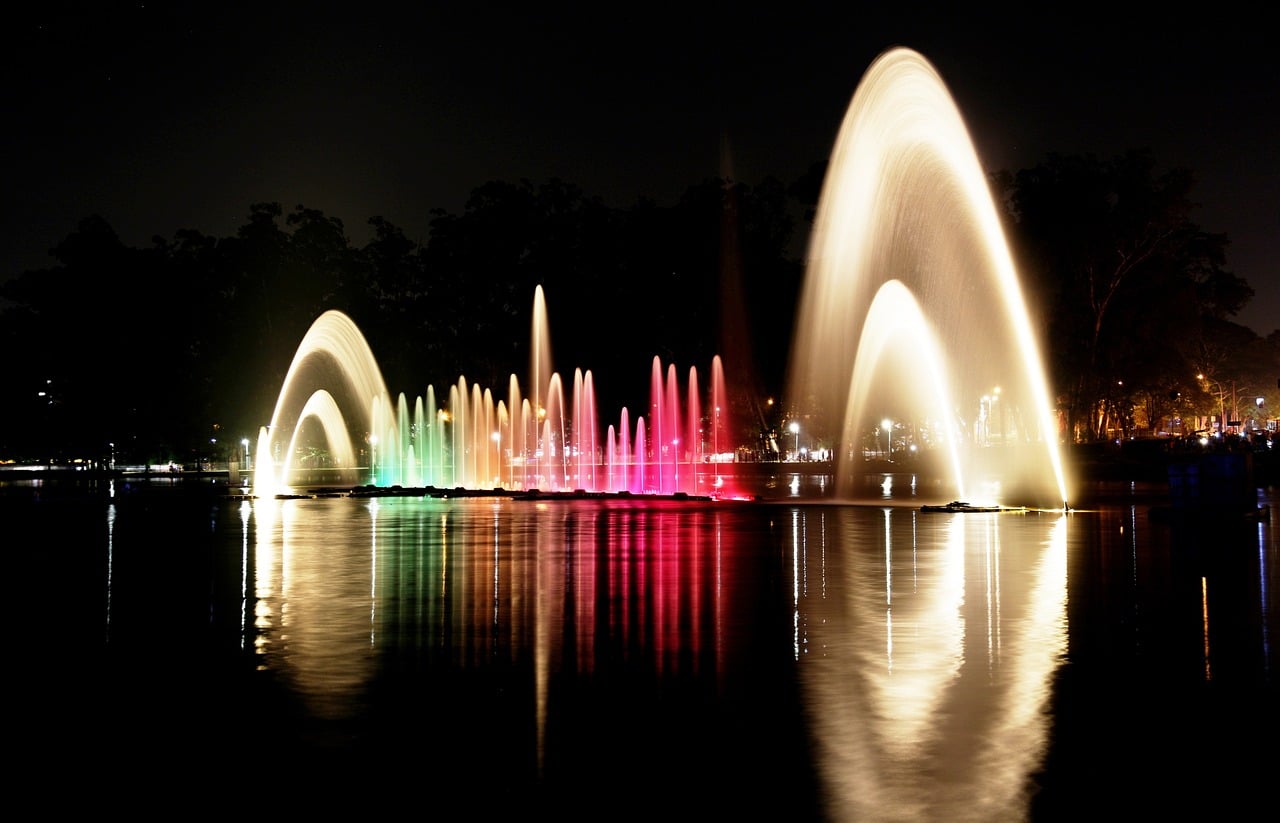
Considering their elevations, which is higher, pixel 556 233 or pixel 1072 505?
pixel 556 233

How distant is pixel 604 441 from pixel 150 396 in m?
31.7

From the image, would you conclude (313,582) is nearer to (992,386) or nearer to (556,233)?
(992,386)

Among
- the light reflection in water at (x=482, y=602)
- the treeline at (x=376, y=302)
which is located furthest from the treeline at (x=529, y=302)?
the light reflection in water at (x=482, y=602)

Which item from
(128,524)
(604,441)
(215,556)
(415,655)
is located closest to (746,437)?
(604,441)

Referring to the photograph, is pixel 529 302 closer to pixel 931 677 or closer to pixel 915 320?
pixel 915 320

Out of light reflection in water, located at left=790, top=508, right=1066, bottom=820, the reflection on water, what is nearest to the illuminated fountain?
the reflection on water

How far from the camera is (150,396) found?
277 ft

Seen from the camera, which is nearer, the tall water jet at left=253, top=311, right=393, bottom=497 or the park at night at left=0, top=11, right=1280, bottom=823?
the park at night at left=0, top=11, right=1280, bottom=823

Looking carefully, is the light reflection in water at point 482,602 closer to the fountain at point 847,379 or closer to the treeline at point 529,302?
A: the fountain at point 847,379

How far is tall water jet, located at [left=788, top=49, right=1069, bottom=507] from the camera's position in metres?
42.7

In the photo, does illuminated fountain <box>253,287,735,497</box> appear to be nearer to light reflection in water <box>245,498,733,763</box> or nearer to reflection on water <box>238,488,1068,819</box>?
light reflection in water <box>245,498,733,763</box>

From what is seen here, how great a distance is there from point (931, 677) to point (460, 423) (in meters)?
56.6

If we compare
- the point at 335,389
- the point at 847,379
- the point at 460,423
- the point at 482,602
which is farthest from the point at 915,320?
the point at 482,602

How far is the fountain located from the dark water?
2336 cm
